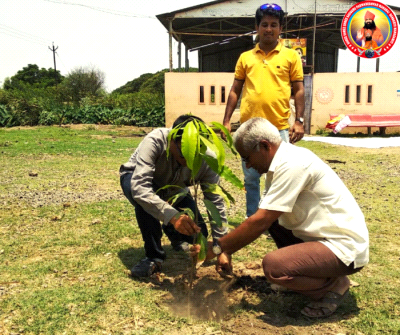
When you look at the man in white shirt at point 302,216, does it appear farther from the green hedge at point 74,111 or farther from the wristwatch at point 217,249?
the green hedge at point 74,111

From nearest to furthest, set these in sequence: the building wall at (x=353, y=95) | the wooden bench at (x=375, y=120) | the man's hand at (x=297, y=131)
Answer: the man's hand at (x=297, y=131), the wooden bench at (x=375, y=120), the building wall at (x=353, y=95)

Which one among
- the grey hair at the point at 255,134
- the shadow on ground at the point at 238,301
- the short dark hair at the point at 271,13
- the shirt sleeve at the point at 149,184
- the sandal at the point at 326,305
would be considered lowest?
the shadow on ground at the point at 238,301

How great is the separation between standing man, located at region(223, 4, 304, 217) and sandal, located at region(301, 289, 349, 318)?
1.45 m

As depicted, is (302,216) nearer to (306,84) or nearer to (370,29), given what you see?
(306,84)

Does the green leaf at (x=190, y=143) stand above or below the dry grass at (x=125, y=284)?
above

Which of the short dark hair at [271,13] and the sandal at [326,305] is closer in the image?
the sandal at [326,305]

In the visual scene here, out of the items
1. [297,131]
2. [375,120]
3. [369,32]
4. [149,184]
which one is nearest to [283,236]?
[149,184]

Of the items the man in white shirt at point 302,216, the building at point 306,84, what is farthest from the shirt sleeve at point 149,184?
the building at point 306,84

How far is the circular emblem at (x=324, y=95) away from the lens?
15398 mm

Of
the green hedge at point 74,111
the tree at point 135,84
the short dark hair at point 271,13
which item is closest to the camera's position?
the short dark hair at point 271,13

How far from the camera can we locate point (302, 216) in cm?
252

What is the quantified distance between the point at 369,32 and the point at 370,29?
121 mm

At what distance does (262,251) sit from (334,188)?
139cm

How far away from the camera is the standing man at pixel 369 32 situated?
1556cm
